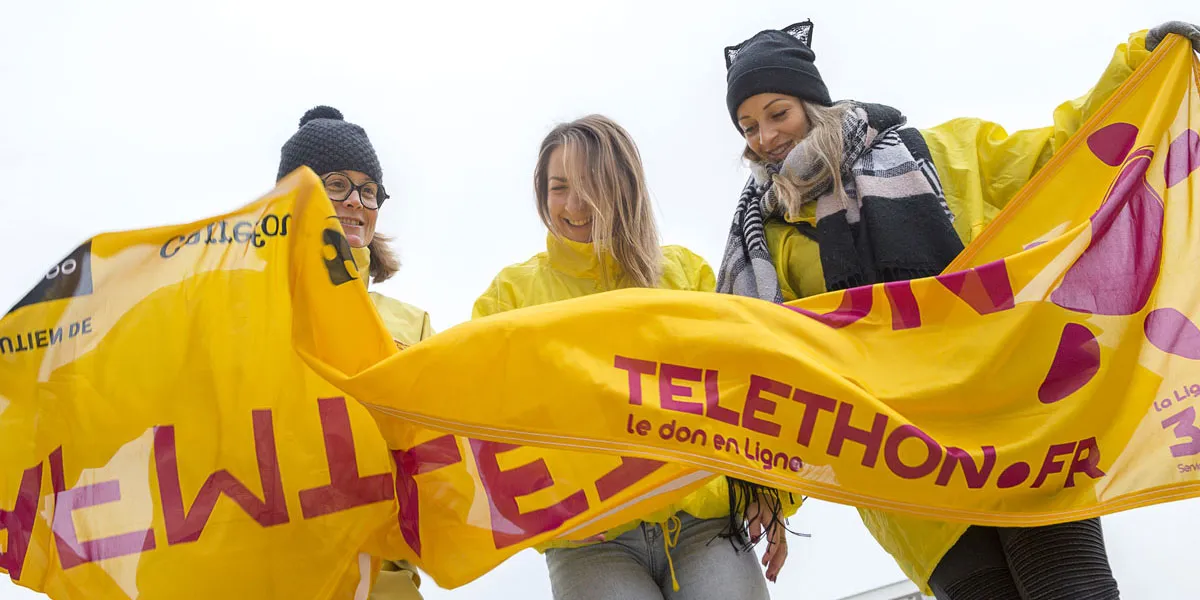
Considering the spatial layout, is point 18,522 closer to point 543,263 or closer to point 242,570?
point 242,570

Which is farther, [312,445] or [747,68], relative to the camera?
[747,68]

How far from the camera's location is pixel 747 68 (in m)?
2.58

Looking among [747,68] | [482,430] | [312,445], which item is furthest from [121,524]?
[747,68]

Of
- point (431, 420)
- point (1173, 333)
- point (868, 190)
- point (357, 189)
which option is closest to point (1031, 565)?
point (1173, 333)

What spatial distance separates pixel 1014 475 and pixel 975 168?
0.81 m

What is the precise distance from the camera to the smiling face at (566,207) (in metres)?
2.64

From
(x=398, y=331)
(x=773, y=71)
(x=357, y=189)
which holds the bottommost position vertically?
(x=398, y=331)

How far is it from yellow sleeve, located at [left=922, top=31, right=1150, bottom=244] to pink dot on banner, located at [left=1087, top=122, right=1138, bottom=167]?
3.2 inches

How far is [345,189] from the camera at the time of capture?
2639 mm

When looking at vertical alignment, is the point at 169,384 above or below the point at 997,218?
below

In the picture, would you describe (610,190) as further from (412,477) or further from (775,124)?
(412,477)

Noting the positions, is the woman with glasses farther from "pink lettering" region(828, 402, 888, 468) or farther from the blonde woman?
"pink lettering" region(828, 402, 888, 468)

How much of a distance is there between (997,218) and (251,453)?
1.47 m

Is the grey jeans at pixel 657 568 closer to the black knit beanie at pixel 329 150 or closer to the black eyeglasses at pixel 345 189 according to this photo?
the black eyeglasses at pixel 345 189
